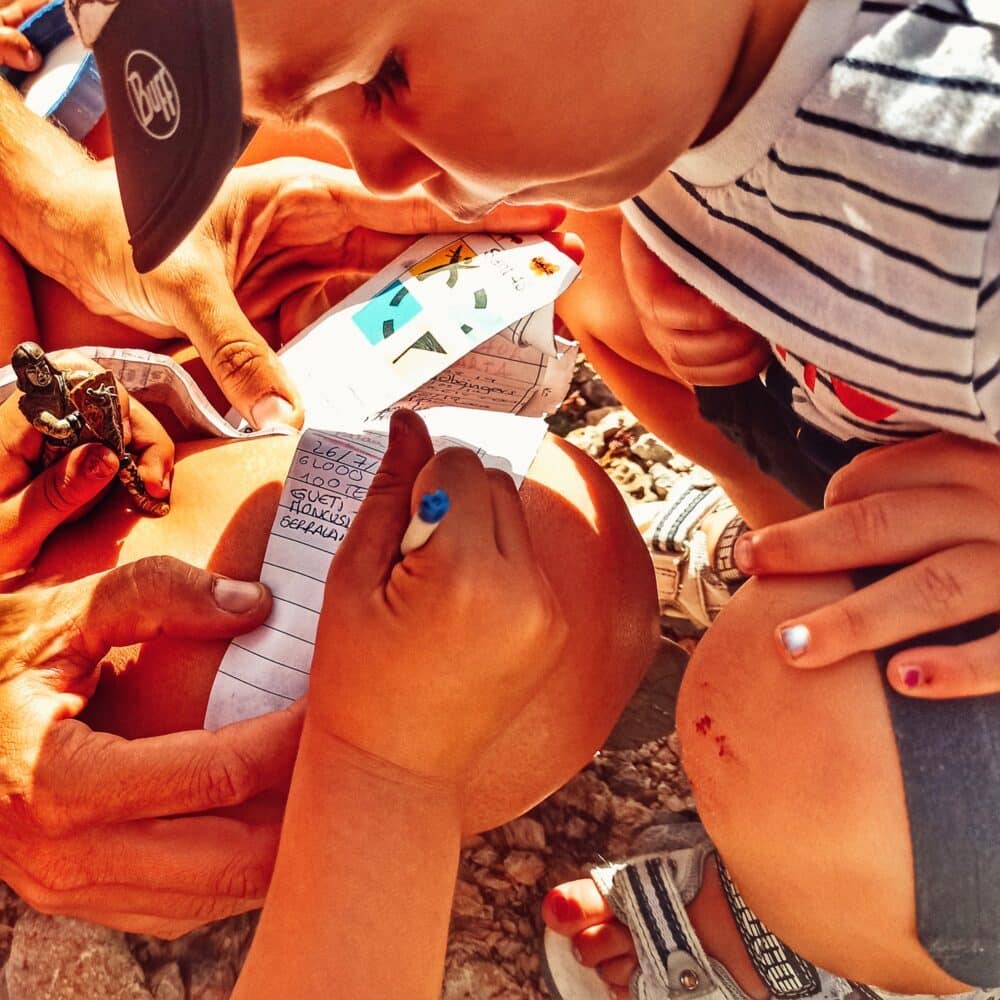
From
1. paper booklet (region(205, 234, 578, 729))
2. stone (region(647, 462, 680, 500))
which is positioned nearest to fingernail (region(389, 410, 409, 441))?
paper booklet (region(205, 234, 578, 729))

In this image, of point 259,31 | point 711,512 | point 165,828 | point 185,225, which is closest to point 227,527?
point 165,828

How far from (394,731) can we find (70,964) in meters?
0.59

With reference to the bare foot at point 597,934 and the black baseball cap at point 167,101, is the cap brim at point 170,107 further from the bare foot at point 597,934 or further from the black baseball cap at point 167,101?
the bare foot at point 597,934

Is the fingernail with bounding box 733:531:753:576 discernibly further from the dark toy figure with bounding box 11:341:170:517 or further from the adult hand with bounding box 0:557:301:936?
the dark toy figure with bounding box 11:341:170:517

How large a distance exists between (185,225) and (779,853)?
2.03ft

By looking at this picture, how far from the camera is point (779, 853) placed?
740mm

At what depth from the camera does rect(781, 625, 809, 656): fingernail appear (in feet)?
2.32

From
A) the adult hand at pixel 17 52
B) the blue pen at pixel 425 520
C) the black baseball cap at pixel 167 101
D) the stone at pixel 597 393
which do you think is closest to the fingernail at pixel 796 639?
the blue pen at pixel 425 520

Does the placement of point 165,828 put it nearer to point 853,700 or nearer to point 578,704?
point 578,704

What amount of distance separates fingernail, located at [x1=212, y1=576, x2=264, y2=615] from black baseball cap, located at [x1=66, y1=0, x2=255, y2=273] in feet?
1.01

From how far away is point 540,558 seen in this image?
2.79 feet

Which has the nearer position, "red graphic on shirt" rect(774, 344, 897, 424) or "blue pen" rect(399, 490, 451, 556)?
"blue pen" rect(399, 490, 451, 556)

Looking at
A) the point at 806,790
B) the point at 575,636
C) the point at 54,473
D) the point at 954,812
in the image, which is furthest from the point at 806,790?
the point at 54,473

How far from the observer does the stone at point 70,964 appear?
3.27 ft
